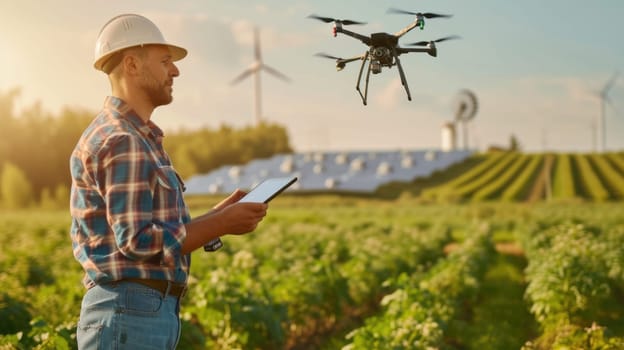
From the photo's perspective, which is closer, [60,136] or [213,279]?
[213,279]

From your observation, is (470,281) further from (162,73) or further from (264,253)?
(162,73)

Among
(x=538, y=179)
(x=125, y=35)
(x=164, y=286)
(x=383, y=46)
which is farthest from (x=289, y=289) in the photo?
(x=538, y=179)

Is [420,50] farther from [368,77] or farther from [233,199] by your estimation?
[233,199]

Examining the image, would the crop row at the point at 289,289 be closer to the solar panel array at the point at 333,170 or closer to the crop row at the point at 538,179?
the crop row at the point at 538,179

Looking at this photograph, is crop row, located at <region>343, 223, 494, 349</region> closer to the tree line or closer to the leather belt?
the leather belt

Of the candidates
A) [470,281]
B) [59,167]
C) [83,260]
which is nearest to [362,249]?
[470,281]

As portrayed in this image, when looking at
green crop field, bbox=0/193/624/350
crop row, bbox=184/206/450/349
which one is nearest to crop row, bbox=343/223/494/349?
green crop field, bbox=0/193/624/350
